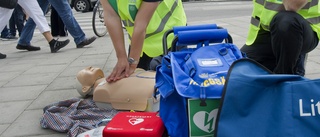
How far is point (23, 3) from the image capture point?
5438 mm

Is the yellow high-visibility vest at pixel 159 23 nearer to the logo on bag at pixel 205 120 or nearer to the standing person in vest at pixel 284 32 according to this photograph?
the standing person in vest at pixel 284 32

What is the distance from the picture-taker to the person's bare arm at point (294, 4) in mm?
2389

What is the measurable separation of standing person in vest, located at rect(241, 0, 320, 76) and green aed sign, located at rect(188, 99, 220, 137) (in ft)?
3.34

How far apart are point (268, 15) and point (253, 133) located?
137 centimetres

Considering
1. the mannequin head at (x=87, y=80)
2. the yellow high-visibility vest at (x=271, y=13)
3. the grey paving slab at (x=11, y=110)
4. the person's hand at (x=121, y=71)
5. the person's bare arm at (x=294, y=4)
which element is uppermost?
the person's bare arm at (x=294, y=4)

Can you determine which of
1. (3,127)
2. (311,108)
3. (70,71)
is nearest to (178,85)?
(311,108)

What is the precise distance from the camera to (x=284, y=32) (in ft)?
7.79

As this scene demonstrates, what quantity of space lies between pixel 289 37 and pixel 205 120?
3.41 ft

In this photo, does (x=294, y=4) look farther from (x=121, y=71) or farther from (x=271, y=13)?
(x=121, y=71)

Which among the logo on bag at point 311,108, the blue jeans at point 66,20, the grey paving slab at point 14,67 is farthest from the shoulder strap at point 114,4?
the blue jeans at point 66,20

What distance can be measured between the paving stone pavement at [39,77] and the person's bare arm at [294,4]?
55.9 inches

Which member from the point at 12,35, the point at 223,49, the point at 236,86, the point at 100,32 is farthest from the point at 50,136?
the point at 12,35

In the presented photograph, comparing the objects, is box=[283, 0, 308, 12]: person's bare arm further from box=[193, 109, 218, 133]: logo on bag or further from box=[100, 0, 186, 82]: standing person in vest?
box=[193, 109, 218, 133]: logo on bag

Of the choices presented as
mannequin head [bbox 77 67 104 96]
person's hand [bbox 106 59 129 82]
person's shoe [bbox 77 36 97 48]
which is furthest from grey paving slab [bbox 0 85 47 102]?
person's shoe [bbox 77 36 97 48]
